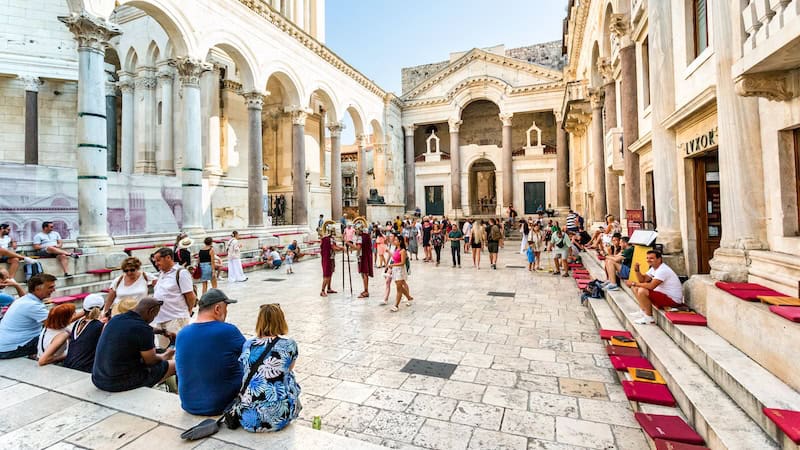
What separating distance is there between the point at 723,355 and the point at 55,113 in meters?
22.2

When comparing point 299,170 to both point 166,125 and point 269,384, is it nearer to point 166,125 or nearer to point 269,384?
point 166,125

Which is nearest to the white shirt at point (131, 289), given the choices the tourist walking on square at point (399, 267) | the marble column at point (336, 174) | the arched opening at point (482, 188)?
the tourist walking on square at point (399, 267)

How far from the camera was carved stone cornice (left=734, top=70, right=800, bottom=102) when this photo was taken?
3779 millimetres

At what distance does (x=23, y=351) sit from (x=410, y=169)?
91.3 feet

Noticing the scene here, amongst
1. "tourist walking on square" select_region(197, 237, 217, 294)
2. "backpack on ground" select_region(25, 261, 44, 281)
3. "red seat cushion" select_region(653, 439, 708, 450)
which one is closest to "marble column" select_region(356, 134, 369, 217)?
"tourist walking on square" select_region(197, 237, 217, 294)

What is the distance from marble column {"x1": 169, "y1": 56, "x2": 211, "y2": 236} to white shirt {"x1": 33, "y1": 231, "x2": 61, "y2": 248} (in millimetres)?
4163

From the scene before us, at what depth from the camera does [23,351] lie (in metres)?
4.32

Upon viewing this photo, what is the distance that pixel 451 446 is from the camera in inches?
118

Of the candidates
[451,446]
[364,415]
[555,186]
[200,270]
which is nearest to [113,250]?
[200,270]

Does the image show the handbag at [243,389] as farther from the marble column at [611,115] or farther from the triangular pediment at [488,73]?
the triangular pediment at [488,73]

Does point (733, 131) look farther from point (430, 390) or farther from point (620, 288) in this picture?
point (430, 390)

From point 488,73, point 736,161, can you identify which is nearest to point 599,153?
point 736,161

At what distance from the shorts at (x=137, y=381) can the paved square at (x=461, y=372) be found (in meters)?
1.42

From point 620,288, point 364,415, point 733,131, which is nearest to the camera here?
point 364,415
